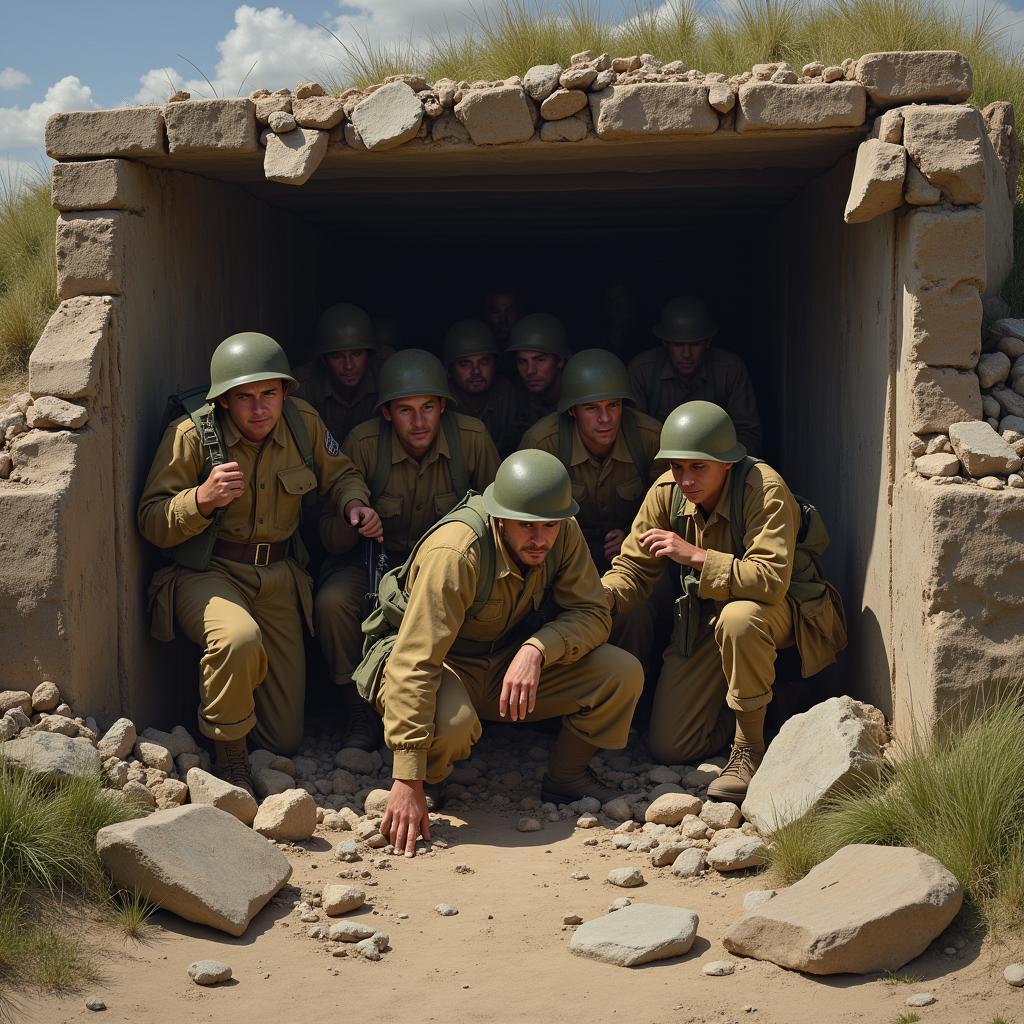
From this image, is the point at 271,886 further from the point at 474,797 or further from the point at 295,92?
the point at 295,92

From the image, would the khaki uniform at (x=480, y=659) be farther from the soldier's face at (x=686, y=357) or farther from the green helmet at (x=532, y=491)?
the soldier's face at (x=686, y=357)

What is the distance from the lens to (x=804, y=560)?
586cm

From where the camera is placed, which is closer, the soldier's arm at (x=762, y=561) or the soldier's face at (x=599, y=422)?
the soldier's arm at (x=762, y=561)

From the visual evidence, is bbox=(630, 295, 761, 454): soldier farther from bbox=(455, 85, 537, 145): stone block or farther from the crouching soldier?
bbox=(455, 85, 537, 145): stone block

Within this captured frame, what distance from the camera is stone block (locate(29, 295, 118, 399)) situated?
18.4 feet

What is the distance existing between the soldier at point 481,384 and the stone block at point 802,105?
2528 mm

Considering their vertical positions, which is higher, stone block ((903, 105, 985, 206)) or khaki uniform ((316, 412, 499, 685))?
stone block ((903, 105, 985, 206))

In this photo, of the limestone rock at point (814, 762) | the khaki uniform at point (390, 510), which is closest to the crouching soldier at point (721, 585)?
the limestone rock at point (814, 762)

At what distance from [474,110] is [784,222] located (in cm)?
340

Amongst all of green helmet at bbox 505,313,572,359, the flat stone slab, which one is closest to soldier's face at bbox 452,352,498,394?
green helmet at bbox 505,313,572,359

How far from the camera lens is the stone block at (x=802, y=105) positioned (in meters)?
5.44

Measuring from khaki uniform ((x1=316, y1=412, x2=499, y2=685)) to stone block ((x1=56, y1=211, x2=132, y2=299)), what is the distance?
1417 mm

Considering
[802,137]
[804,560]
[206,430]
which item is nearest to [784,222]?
[802,137]

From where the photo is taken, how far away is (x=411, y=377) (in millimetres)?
6438
